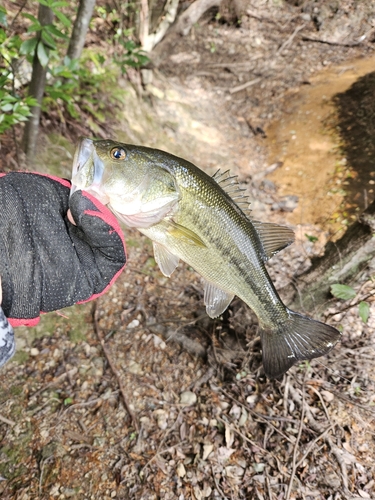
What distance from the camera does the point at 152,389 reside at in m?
3.34

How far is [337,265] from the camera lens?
117 inches

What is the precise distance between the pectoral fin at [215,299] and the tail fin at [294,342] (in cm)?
40

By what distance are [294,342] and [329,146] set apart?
256 inches

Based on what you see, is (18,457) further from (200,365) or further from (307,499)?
(307,499)

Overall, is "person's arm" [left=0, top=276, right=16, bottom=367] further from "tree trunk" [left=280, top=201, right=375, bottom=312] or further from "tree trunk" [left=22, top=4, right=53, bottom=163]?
"tree trunk" [left=280, top=201, right=375, bottom=312]

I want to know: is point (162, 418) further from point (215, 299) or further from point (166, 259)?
point (166, 259)

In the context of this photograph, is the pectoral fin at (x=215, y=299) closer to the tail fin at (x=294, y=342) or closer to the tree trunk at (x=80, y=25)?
the tail fin at (x=294, y=342)

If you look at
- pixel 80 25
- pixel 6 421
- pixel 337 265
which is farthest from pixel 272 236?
pixel 80 25

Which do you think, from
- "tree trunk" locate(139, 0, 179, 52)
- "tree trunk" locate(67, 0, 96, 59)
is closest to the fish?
"tree trunk" locate(67, 0, 96, 59)

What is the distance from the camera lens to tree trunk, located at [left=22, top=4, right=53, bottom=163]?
304 centimetres

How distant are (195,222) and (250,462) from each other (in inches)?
88.1

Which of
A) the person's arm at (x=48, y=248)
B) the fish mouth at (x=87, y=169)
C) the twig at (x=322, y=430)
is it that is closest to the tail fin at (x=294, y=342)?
the twig at (x=322, y=430)

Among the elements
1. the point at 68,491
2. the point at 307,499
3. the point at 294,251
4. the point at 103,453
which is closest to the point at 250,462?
the point at 307,499

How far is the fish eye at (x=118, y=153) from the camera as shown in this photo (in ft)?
6.62
